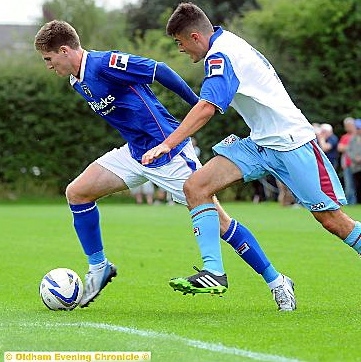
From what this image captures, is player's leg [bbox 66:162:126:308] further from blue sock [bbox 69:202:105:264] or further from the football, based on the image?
the football

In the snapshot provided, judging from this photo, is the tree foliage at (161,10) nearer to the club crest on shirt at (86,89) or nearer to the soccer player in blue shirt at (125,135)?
the soccer player in blue shirt at (125,135)

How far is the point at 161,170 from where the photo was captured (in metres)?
8.48

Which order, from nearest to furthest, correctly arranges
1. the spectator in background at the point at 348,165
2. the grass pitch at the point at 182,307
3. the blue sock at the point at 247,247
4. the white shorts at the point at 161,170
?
1. the grass pitch at the point at 182,307
2. the blue sock at the point at 247,247
3. the white shorts at the point at 161,170
4. the spectator in background at the point at 348,165

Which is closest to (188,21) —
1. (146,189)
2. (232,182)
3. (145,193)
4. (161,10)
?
(232,182)

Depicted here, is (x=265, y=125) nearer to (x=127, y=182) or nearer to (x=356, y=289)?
(x=127, y=182)

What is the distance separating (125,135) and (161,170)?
0.42m

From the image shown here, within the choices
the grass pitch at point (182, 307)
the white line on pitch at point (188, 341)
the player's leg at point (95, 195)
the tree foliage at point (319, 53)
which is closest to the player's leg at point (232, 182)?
the grass pitch at point (182, 307)

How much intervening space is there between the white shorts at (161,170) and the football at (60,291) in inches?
35.5

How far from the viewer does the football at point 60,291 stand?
818 cm

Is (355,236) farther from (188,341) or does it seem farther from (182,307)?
(188,341)

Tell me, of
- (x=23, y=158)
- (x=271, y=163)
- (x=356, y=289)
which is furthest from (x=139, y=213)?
(x=271, y=163)

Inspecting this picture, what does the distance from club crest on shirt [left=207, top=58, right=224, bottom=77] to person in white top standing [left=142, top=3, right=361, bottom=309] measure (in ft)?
0.08

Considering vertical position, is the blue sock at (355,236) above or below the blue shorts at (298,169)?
below

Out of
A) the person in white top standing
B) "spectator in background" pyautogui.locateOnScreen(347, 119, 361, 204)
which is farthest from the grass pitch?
"spectator in background" pyautogui.locateOnScreen(347, 119, 361, 204)
